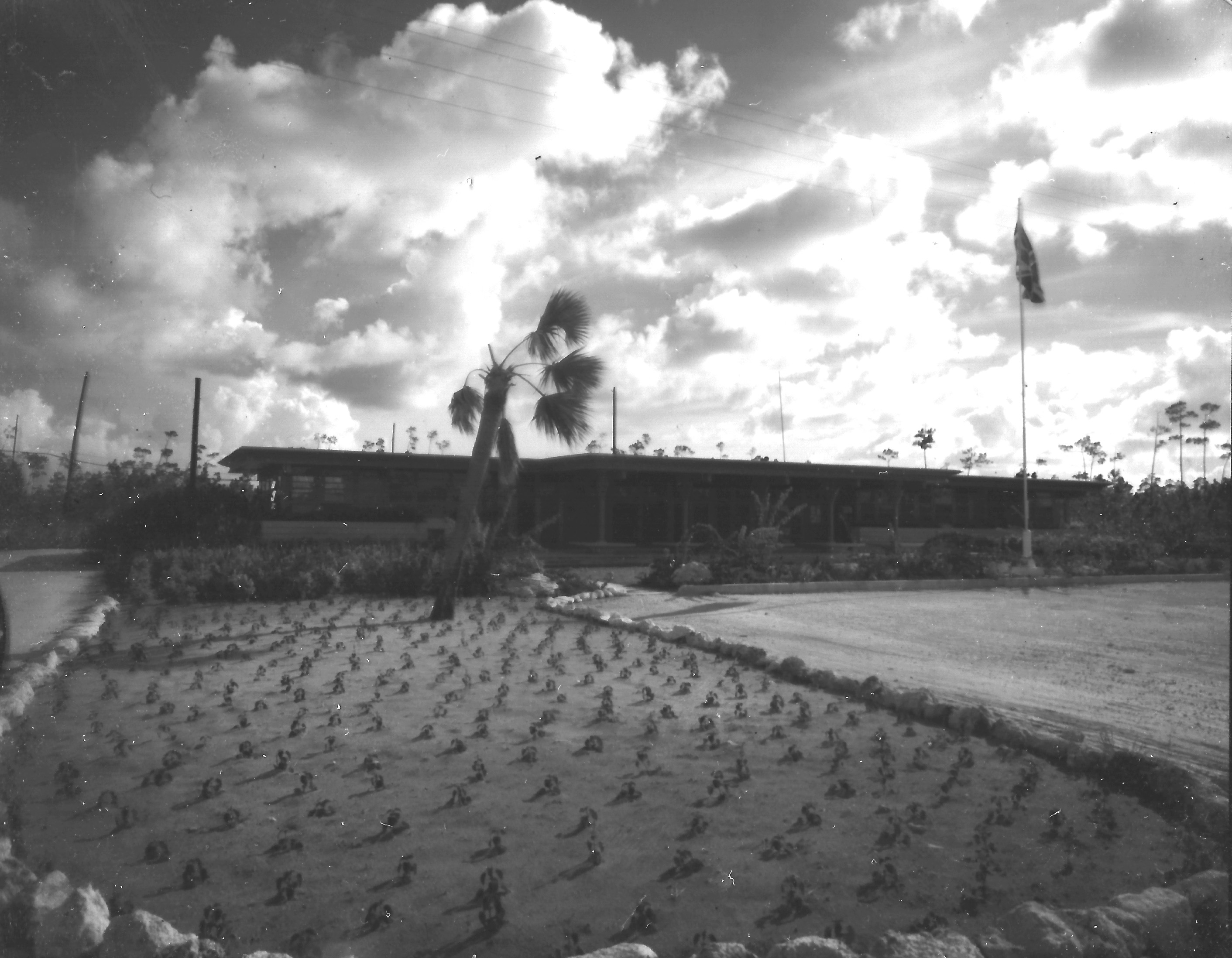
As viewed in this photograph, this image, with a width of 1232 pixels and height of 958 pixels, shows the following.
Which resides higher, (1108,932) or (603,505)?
(603,505)

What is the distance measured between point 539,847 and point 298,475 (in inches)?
912

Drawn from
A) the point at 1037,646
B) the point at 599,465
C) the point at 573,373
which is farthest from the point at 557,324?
the point at 599,465

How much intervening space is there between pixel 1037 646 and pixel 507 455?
7942mm

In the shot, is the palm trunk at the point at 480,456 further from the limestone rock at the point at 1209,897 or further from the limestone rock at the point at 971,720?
the limestone rock at the point at 1209,897

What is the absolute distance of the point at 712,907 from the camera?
3.26m

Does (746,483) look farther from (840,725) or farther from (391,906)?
(391,906)

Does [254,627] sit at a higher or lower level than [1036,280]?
lower

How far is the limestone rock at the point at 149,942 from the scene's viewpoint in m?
2.64

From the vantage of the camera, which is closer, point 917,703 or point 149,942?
point 149,942

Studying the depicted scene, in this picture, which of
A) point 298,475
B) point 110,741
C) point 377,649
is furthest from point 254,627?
point 298,475

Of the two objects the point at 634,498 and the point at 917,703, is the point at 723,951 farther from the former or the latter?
the point at 634,498

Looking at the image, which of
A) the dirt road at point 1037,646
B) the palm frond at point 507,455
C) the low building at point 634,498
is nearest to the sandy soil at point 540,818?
the dirt road at point 1037,646

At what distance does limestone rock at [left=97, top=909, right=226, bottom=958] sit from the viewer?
264 cm

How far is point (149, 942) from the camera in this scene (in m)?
2.67
